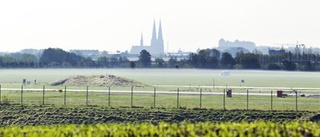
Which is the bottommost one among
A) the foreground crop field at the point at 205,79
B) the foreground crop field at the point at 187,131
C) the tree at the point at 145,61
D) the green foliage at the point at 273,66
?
the foreground crop field at the point at 205,79

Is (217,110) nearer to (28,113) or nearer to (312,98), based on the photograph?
(28,113)

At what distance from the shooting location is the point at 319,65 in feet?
526

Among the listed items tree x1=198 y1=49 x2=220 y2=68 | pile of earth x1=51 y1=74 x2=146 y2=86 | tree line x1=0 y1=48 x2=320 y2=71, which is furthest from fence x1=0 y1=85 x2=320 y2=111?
tree x1=198 y1=49 x2=220 y2=68

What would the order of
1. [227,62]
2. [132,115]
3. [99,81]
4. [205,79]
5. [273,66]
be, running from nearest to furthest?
[132,115], [99,81], [205,79], [273,66], [227,62]

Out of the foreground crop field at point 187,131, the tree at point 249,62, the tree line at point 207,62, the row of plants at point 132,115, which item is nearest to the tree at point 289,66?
the tree line at point 207,62

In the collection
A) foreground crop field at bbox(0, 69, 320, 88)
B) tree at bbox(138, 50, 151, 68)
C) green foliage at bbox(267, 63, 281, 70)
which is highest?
tree at bbox(138, 50, 151, 68)

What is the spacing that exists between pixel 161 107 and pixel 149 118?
3.34 meters

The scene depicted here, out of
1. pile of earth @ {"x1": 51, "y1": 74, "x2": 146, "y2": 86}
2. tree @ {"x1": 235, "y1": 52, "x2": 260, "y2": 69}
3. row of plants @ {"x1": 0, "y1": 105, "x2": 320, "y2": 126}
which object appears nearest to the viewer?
row of plants @ {"x1": 0, "y1": 105, "x2": 320, "y2": 126}

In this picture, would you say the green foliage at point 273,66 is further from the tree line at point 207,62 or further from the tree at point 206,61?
the tree at point 206,61

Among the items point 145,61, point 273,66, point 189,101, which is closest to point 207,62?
point 145,61

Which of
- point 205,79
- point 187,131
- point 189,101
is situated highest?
point 187,131

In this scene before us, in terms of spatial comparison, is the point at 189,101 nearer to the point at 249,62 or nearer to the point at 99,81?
the point at 99,81

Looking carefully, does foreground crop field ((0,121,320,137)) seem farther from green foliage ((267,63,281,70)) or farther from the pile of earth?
green foliage ((267,63,281,70))

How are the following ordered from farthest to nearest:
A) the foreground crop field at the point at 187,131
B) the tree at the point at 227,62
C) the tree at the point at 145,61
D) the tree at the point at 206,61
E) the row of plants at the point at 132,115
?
the tree at the point at 145,61, the tree at the point at 206,61, the tree at the point at 227,62, the row of plants at the point at 132,115, the foreground crop field at the point at 187,131
